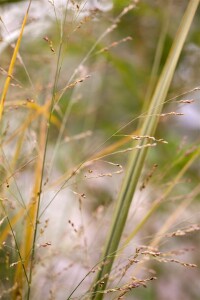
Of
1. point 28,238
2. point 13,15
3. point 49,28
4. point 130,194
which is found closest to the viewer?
point 130,194

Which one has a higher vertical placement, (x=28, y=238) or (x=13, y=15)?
(x=13, y=15)

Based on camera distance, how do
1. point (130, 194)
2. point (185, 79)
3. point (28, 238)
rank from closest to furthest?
point (130, 194) → point (28, 238) → point (185, 79)

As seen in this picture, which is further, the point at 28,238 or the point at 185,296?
the point at 185,296

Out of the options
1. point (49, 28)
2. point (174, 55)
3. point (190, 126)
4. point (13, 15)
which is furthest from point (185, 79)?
point (174, 55)

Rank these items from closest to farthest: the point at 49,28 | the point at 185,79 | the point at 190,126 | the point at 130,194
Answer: the point at 130,194
the point at 49,28
the point at 185,79
the point at 190,126

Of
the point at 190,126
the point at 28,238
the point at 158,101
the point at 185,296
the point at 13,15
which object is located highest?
the point at 13,15

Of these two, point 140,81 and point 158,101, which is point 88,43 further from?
point 158,101

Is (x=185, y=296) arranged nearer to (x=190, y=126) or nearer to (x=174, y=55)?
(x=190, y=126)

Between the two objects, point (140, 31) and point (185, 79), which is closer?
point (185, 79)

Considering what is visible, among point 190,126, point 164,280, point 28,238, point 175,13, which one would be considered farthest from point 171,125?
point 28,238
